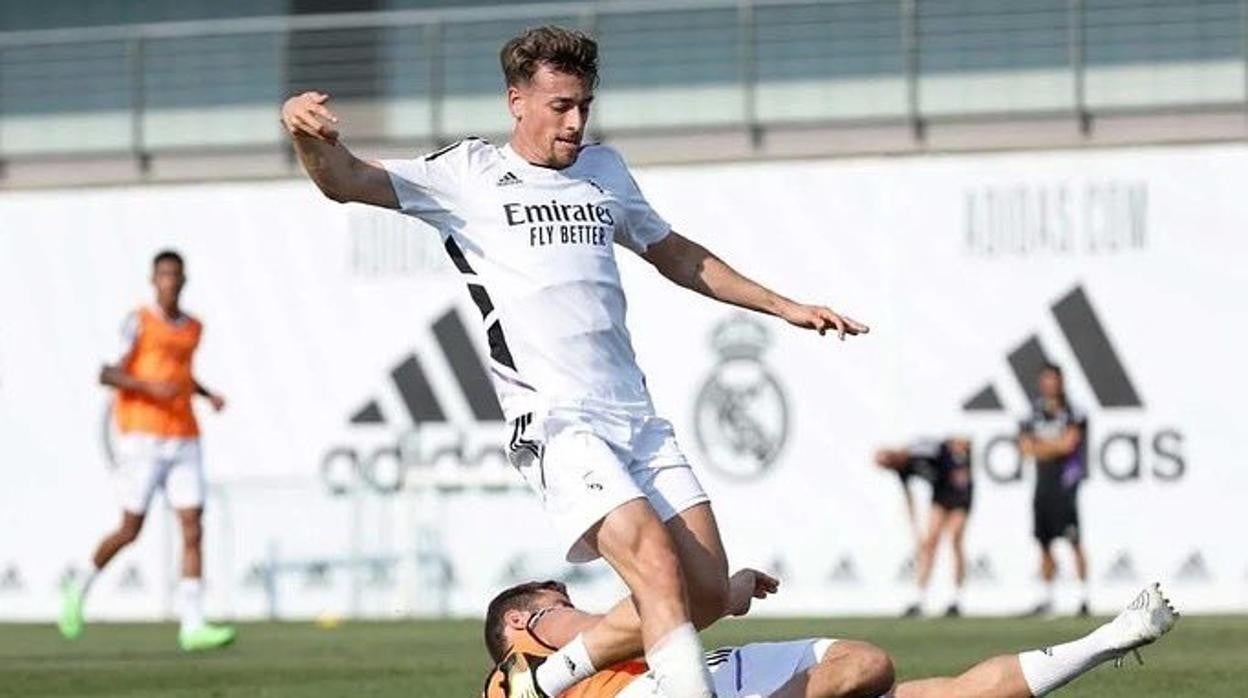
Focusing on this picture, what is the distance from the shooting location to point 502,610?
431 inches

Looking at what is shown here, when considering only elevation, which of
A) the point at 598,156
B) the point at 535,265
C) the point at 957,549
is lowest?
the point at 957,549

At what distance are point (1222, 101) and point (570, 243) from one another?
63.6ft

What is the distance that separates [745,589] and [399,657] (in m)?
7.86

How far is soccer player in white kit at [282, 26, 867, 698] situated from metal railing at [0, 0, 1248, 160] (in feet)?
62.2

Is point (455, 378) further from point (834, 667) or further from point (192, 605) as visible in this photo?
point (834, 667)

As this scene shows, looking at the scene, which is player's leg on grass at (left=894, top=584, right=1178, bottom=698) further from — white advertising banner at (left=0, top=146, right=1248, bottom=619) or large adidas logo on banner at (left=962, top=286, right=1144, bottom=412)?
large adidas logo on banner at (left=962, top=286, right=1144, bottom=412)

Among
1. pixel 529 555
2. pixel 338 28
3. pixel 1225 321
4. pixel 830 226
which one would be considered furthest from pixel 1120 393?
pixel 338 28

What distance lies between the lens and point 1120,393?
1077 inches

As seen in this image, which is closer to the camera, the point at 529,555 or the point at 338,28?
the point at 529,555

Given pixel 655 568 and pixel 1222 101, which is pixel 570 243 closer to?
pixel 655 568

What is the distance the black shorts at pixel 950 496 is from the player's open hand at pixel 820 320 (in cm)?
1654

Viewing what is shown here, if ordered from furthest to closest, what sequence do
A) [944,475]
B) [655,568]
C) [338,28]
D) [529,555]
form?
[338,28], [529,555], [944,475], [655,568]

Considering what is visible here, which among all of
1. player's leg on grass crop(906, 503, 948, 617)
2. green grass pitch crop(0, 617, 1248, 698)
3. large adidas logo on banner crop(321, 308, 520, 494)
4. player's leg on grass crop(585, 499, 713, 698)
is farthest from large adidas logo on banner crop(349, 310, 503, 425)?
player's leg on grass crop(585, 499, 713, 698)

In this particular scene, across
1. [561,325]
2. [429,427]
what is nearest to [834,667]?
[561,325]
